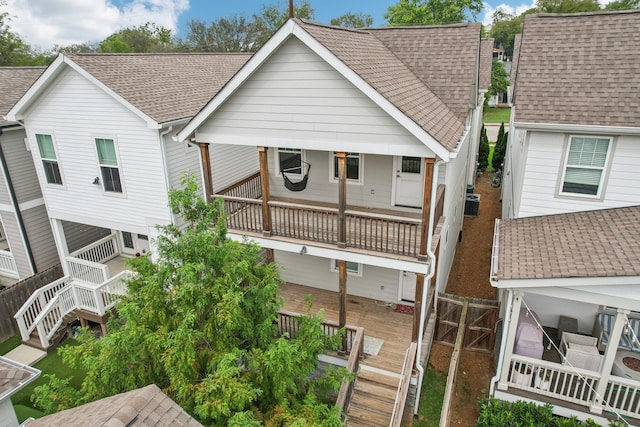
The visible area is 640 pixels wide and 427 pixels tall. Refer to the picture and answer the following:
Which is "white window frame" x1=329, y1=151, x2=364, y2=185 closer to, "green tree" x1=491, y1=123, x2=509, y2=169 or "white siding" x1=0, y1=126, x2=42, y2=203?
"white siding" x1=0, y1=126, x2=42, y2=203

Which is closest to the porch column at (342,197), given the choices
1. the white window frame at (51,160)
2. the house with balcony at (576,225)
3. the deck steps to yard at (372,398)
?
the deck steps to yard at (372,398)

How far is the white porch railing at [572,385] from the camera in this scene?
889 centimetres

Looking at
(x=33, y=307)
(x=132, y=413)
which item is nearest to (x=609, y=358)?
(x=132, y=413)

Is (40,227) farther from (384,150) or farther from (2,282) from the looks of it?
(384,150)

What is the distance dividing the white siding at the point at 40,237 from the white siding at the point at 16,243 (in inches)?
13.2

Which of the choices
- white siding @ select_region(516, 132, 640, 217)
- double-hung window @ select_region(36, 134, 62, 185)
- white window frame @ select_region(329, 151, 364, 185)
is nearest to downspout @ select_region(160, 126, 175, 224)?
double-hung window @ select_region(36, 134, 62, 185)

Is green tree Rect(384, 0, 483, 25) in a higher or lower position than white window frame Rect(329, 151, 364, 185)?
higher

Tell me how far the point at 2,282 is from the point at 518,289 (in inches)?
790

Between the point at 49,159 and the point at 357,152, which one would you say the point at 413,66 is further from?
the point at 49,159

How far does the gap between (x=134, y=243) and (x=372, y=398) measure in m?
11.7

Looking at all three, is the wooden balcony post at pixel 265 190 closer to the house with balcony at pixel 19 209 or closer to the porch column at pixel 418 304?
the porch column at pixel 418 304

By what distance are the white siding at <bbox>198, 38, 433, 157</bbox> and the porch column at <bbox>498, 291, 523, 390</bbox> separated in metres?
3.96

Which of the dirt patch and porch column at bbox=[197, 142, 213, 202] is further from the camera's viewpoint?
porch column at bbox=[197, 142, 213, 202]

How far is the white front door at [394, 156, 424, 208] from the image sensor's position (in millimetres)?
11742
